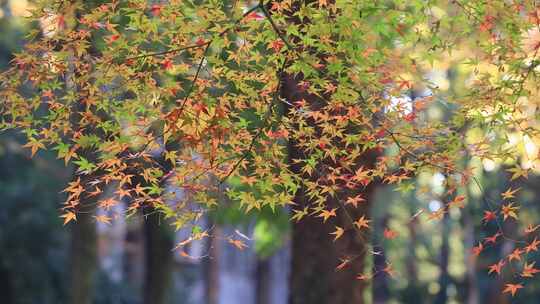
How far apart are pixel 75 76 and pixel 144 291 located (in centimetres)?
1065

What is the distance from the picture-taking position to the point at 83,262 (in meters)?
14.6

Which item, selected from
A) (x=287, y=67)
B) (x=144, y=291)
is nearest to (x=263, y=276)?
(x=144, y=291)

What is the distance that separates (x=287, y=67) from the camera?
6328 millimetres

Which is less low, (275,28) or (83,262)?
(83,262)

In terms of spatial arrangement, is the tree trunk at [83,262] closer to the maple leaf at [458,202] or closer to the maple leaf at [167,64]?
the maple leaf at [167,64]

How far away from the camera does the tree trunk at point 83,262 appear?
14.4 m

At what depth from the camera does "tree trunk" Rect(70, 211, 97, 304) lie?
14.4 m

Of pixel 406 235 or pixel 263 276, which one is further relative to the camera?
pixel 406 235

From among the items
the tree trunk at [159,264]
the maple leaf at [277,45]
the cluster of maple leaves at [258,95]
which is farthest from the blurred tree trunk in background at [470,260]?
the maple leaf at [277,45]

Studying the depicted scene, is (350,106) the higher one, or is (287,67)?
(287,67)

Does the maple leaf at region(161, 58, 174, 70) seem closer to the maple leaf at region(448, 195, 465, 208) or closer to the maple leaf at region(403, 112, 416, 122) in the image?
the maple leaf at region(403, 112, 416, 122)

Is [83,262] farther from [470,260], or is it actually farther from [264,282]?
[264,282]

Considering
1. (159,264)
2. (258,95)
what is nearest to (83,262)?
(159,264)

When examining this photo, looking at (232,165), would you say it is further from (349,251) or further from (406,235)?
(406,235)
